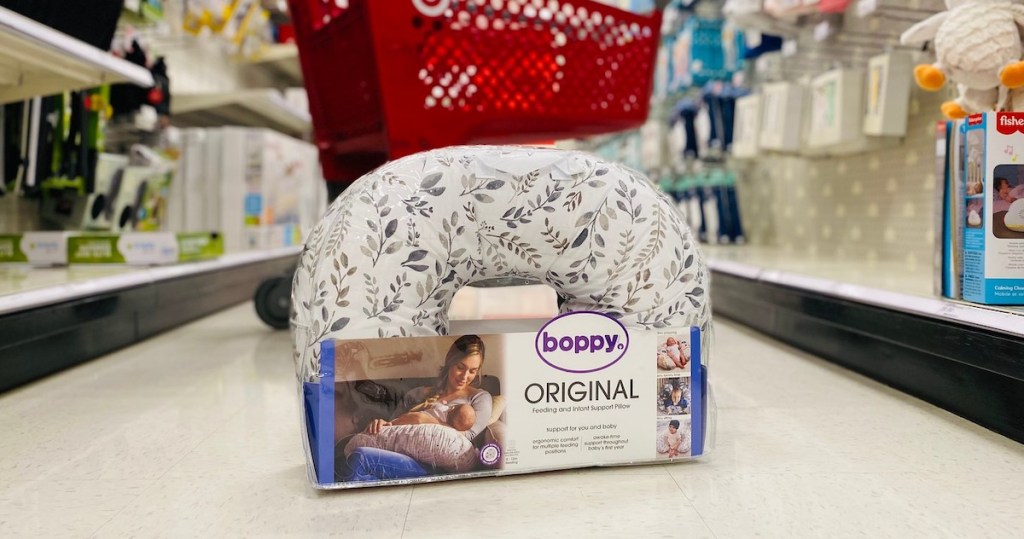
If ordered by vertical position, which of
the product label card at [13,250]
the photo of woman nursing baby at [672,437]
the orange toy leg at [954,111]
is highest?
the orange toy leg at [954,111]

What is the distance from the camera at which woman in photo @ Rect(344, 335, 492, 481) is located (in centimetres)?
82

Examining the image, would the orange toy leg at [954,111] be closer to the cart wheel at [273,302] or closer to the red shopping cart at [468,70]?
the red shopping cart at [468,70]

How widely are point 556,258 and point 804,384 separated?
2.41 feet

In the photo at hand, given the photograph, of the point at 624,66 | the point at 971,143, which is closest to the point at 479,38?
the point at 624,66

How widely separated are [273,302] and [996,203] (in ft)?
5.42

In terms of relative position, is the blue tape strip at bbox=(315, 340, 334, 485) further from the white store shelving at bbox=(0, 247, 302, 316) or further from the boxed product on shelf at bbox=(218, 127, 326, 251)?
the boxed product on shelf at bbox=(218, 127, 326, 251)

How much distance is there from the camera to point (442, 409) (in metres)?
0.83

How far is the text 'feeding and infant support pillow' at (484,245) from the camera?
0.83 metres

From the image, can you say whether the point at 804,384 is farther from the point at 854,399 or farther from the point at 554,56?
the point at 554,56

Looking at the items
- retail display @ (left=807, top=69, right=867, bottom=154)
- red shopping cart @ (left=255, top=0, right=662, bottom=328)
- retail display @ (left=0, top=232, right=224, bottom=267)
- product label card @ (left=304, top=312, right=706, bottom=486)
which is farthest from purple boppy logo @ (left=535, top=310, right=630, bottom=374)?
retail display @ (left=807, top=69, right=867, bottom=154)

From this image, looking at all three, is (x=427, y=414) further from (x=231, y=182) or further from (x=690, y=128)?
(x=690, y=128)

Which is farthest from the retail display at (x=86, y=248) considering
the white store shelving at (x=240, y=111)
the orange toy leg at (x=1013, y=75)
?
the orange toy leg at (x=1013, y=75)

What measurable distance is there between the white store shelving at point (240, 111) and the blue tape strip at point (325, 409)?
246 centimetres

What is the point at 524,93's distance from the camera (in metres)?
1.59
